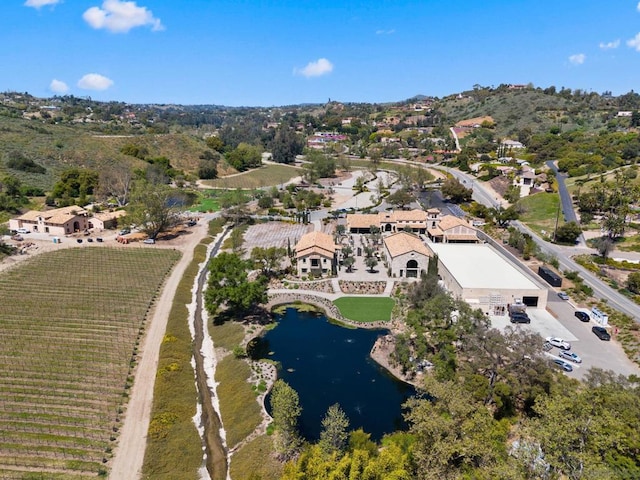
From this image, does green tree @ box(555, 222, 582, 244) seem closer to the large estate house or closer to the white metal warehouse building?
the large estate house

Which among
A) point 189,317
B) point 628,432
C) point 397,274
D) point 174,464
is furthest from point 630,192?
point 174,464

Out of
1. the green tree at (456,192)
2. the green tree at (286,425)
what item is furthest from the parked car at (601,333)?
the green tree at (456,192)

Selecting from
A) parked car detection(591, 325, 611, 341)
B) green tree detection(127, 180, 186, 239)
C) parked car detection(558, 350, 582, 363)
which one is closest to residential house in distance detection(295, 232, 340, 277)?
green tree detection(127, 180, 186, 239)

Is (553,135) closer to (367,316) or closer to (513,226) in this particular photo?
(513,226)

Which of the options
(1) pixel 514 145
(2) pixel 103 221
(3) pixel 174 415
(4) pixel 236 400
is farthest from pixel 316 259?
(1) pixel 514 145

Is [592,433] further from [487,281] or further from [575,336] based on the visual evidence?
[487,281]
